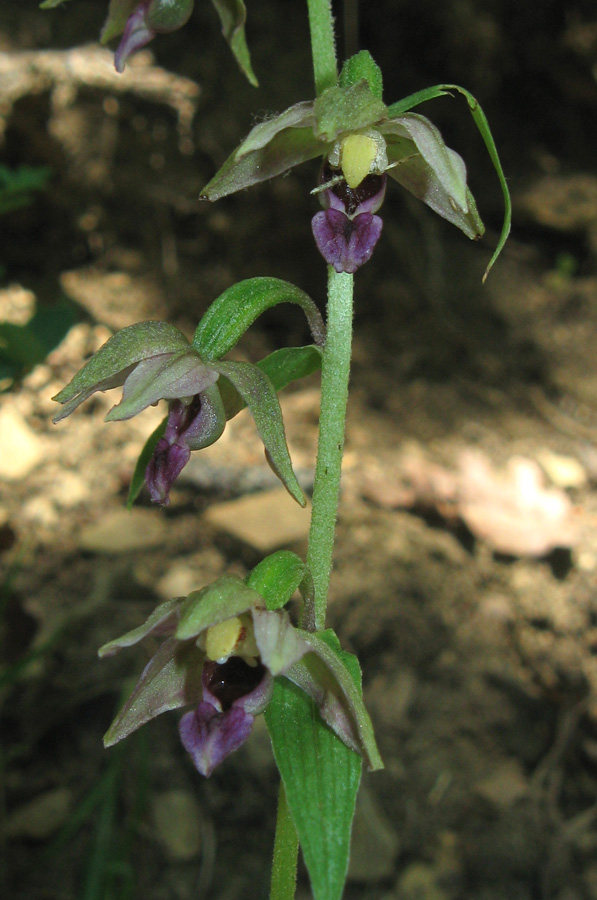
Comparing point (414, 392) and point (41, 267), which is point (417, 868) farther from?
point (41, 267)

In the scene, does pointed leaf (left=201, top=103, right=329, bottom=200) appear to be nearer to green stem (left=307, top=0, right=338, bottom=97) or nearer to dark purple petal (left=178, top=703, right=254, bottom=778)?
green stem (left=307, top=0, right=338, bottom=97)

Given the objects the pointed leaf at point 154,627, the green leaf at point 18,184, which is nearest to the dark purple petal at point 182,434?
the pointed leaf at point 154,627

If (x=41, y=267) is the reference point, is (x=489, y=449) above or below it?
below

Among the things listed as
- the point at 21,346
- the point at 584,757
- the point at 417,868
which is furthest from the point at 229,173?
the point at 584,757

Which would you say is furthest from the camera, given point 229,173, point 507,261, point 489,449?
point 507,261

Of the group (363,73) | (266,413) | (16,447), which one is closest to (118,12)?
(363,73)

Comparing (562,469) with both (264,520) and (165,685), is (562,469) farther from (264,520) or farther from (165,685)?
(165,685)
